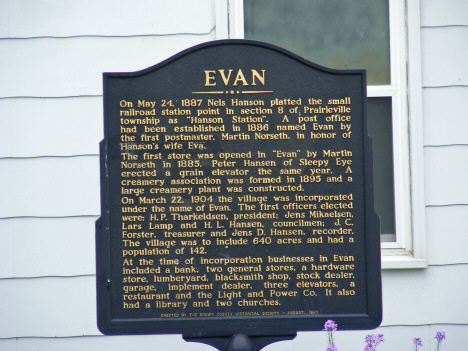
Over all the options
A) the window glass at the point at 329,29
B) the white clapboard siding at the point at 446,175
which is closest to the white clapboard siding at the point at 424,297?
the white clapboard siding at the point at 446,175

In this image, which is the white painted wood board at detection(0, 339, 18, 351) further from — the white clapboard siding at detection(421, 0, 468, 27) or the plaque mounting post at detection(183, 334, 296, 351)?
the white clapboard siding at detection(421, 0, 468, 27)

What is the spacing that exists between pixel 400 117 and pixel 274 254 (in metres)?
1.77

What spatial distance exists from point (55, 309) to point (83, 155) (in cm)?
121

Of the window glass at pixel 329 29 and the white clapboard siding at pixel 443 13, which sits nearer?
the white clapboard siding at pixel 443 13

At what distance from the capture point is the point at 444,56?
3350 millimetres

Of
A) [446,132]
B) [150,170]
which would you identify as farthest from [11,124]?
[446,132]

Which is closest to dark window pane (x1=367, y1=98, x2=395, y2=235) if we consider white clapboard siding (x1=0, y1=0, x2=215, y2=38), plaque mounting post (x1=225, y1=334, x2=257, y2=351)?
white clapboard siding (x1=0, y1=0, x2=215, y2=38)

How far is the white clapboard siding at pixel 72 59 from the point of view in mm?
3328

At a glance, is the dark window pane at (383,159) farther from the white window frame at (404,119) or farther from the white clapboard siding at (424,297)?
the white clapboard siding at (424,297)

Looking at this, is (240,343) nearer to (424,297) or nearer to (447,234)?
(424,297)

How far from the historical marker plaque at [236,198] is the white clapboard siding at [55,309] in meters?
1.10

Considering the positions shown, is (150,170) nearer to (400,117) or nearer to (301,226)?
(301,226)

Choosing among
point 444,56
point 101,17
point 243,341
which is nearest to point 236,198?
point 243,341

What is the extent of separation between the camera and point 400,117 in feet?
11.1
